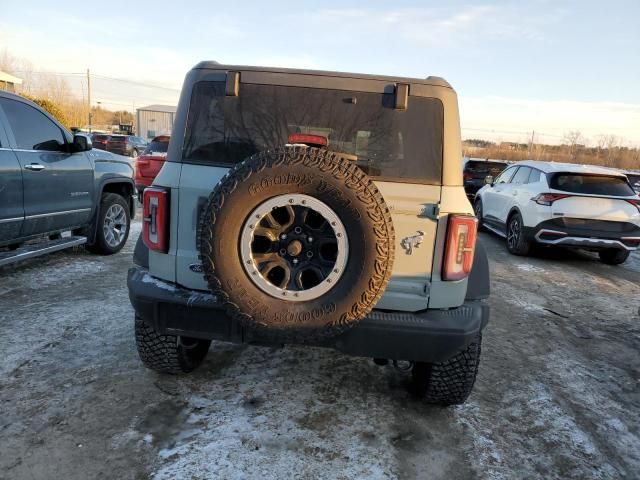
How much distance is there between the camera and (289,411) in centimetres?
281

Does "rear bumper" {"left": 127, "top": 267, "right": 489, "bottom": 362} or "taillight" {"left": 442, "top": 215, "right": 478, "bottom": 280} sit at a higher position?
"taillight" {"left": 442, "top": 215, "right": 478, "bottom": 280}

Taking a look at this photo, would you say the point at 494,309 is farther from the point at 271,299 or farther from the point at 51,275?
the point at 51,275

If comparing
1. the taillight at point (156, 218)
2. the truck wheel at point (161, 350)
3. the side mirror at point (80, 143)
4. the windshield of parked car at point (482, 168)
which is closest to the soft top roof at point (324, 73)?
the taillight at point (156, 218)

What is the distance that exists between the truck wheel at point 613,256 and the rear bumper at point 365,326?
6392 millimetres

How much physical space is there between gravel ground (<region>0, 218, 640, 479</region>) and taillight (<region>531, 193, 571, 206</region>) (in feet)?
10.7

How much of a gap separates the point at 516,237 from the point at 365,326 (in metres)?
6.42

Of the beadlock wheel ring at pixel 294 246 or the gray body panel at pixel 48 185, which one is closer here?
the beadlock wheel ring at pixel 294 246

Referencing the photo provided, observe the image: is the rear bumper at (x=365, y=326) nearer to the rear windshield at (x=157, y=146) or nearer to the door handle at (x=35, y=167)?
the door handle at (x=35, y=167)

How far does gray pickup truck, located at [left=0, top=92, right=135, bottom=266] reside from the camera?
4547 mm

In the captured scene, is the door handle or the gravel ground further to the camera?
the door handle

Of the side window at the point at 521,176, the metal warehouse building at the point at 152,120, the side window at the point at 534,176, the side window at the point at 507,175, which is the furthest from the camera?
the metal warehouse building at the point at 152,120

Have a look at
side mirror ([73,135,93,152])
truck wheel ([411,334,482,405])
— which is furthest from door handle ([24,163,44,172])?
truck wheel ([411,334,482,405])

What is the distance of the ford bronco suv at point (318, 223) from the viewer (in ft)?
7.32

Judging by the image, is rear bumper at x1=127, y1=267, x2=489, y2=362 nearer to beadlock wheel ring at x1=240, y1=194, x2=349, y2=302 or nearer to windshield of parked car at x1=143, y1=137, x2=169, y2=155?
beadlock wheel ring at x1=240, y1=194, x2=349, y2=302
